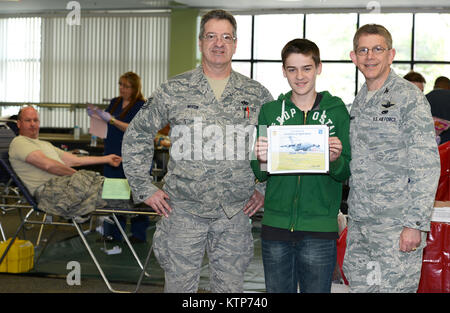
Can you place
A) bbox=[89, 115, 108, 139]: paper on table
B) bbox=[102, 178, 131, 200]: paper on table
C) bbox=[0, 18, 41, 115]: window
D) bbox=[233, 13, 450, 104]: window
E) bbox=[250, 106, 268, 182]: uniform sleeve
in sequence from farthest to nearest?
1. bbox=[0, 18, 41, 115]: window
2. bbox=[233, 13, 450, 104]: window
3. bbox=[89, 115, 108, 139]: paper on table
4. bbox=[102, 178, 131, 200]: paper on table
5. bbox=[250, 106, 268, 182]: uniform sleeve

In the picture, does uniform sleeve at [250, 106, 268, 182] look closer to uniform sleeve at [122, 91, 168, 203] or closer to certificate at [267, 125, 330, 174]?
certificate at [267, 125, 330, 174]

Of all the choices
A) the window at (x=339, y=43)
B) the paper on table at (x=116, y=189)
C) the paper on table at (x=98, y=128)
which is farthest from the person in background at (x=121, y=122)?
the window at (x=339, y=43)

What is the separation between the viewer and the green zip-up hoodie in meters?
2.12

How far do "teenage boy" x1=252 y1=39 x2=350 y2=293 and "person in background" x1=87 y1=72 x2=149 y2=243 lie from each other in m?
3.39

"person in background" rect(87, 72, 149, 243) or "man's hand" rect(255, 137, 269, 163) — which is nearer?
"man's hand" rect(255, 137, 269, 163)

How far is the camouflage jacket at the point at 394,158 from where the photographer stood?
208 cm

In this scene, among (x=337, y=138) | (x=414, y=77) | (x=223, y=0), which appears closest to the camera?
(x=337, y=138)

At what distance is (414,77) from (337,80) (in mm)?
8623

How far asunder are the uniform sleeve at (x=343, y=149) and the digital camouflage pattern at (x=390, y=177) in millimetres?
52

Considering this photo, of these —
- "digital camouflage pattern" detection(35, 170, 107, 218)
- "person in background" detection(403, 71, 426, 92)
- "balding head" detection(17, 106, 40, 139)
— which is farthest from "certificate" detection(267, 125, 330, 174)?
"balding head" detection(17, 106, 40, 139)

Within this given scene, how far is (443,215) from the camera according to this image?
296 cm

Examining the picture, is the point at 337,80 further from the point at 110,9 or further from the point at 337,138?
the point at 337,138
